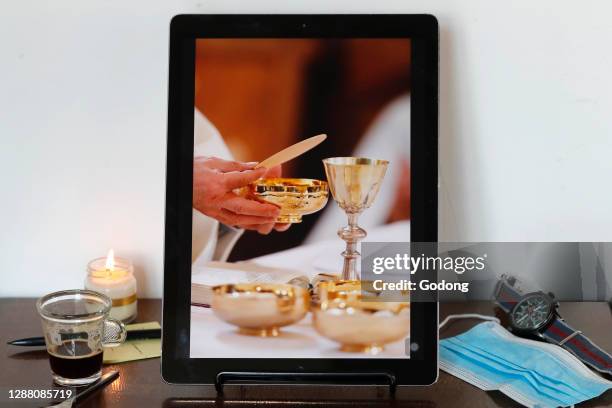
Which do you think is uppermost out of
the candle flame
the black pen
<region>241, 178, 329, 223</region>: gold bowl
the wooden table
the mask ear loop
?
<region>241, 178, 329, 223</region>: gold bowl

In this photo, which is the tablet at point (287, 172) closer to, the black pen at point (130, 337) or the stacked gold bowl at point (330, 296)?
the stacked gold bowl at point (330, 296)

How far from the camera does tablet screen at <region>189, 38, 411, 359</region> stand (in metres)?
0.83

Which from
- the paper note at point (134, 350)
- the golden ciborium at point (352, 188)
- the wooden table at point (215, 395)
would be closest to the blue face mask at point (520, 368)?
the wooden table at point (215, 395)

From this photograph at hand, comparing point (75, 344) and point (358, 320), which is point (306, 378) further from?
point (75, 344)

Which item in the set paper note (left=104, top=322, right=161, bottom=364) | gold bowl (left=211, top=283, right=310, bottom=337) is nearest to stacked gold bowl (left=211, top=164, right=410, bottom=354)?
gold bowl (left=211, top=283, right=310, bottom=337)

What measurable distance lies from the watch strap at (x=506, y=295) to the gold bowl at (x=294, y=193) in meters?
0.29

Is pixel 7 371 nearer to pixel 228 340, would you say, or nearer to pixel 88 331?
pixel 88 331

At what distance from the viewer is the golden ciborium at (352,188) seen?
33.4 inches

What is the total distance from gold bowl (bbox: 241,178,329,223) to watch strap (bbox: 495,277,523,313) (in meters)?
0.29

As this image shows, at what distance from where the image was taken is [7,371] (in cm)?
83

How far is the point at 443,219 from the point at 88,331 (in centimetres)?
47

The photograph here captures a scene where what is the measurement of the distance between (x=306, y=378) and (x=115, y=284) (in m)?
0.28

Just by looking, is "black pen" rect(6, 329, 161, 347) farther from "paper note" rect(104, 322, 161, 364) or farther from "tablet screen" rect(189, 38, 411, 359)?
"tablet screen" rect(189, 38, 411, 359)

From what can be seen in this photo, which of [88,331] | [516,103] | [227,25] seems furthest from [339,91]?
[88,331]
